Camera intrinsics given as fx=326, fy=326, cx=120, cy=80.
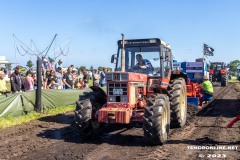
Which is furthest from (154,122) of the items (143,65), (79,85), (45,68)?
(79,85)

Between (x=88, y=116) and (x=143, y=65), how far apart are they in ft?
7.19

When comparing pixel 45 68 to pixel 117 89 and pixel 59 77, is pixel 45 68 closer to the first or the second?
pixel 59 77

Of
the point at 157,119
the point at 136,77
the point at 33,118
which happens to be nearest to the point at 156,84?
the point at 136,77

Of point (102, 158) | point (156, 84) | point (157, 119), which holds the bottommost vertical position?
point (102, 158)

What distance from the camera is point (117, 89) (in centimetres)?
751

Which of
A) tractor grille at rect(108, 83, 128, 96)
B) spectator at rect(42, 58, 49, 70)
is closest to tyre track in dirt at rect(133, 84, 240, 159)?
tractor grille at rect(108, 83, 128, 96)

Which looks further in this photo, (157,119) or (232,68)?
(232,68)

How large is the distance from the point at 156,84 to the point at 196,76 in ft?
47.0

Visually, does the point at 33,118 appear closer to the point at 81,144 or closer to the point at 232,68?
the point at 81,144

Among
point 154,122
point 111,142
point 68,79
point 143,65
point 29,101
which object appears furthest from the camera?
point 68,79

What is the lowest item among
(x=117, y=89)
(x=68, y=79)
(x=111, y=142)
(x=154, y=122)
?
(x=111, y=142)

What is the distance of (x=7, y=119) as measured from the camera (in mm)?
10062

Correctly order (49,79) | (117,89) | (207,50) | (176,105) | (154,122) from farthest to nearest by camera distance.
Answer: (207,50), (49,79), (176,105), (117,89), (154,122)

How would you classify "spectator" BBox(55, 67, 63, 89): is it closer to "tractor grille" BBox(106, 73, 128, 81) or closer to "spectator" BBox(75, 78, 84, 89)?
"spectator" BBox(75, 78, 84, 89)
